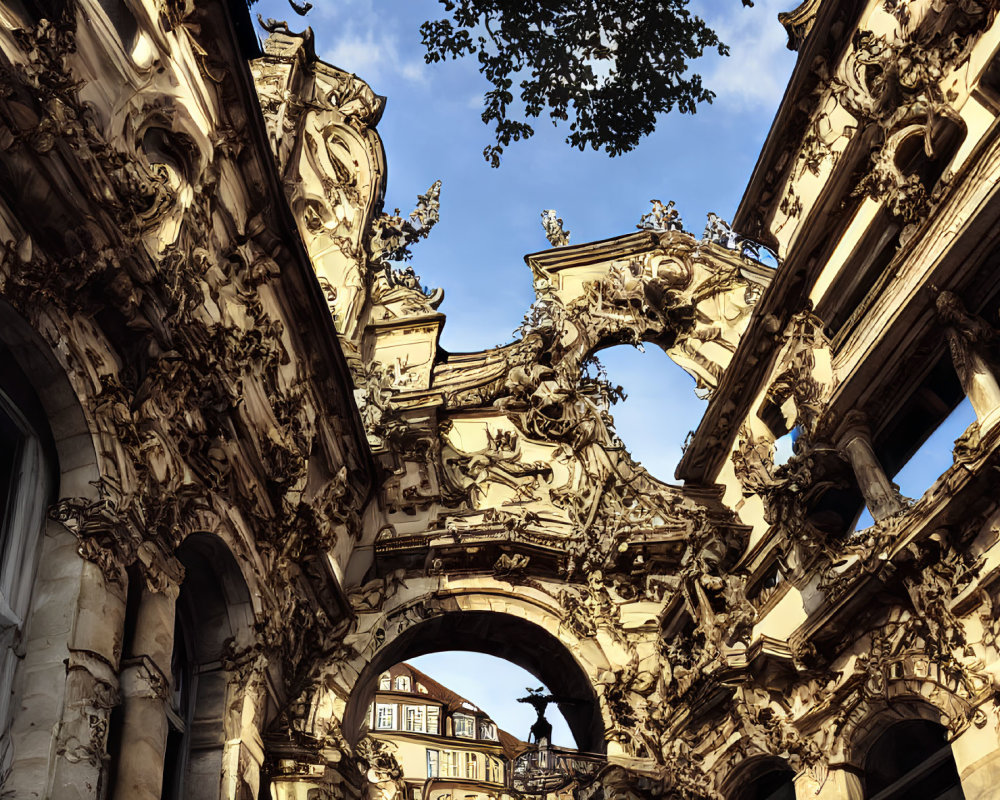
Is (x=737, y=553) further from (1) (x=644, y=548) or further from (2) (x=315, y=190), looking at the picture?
(2) (x=315, y=190)

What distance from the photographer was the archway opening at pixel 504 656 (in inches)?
729

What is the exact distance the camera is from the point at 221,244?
13.8 meters

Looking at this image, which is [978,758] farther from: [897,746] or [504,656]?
[504,656]

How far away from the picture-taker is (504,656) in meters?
20.8

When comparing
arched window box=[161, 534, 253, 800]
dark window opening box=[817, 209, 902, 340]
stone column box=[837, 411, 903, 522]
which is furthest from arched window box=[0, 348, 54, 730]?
dark window opening box=[817, 209, 902, 340]

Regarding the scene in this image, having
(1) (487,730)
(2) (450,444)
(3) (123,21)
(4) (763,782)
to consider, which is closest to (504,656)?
(2) (450,444)

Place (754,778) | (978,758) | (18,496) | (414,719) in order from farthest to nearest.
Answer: (414,719) → (754,778) → (978,758) → (18,496)

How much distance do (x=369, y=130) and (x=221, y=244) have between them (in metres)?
10.1

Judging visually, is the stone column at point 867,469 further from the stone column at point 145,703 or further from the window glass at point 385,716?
the window glass at point 385,716

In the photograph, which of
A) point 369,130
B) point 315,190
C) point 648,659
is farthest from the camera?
point 369,130

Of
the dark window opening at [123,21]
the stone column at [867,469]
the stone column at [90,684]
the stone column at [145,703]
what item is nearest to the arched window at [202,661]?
the stone column at [145,703]

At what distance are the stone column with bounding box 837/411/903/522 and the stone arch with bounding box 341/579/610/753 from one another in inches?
247

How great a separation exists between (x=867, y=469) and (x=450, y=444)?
916 cm

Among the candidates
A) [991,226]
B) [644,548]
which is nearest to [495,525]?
[644,548]
